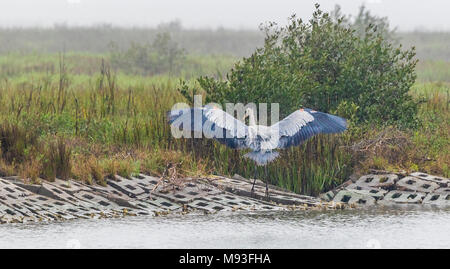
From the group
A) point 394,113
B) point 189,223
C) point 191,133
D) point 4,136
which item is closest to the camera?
point 189,223

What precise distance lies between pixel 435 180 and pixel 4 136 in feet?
20.7

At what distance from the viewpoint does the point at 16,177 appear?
11.6 metres

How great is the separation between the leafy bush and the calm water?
3306 mm

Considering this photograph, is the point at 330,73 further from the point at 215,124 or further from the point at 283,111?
the point at 215,124

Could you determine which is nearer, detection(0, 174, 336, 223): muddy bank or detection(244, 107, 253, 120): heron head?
detection(0, 174, 336, 223): muddy bank

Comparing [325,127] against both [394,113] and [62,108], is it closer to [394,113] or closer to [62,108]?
[394,113]

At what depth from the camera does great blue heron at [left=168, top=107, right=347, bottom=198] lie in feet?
39.1

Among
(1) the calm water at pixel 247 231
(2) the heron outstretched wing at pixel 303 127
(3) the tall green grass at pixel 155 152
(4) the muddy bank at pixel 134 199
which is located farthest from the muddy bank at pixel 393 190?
(2) the heron outstretched wing at pixel 303 127

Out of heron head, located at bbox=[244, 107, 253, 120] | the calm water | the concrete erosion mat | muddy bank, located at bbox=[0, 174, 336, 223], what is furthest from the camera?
heron head, located at bbox=[244, 107, 253, 120]

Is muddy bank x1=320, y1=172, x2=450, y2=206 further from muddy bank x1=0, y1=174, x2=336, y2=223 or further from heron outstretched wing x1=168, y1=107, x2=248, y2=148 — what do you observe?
heron outstretched wing x1=168, y1=107, x2=248, y2=148

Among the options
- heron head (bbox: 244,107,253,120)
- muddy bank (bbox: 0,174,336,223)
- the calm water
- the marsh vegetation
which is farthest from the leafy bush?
the calm water

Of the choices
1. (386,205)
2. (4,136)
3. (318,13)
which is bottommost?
(386,205)
